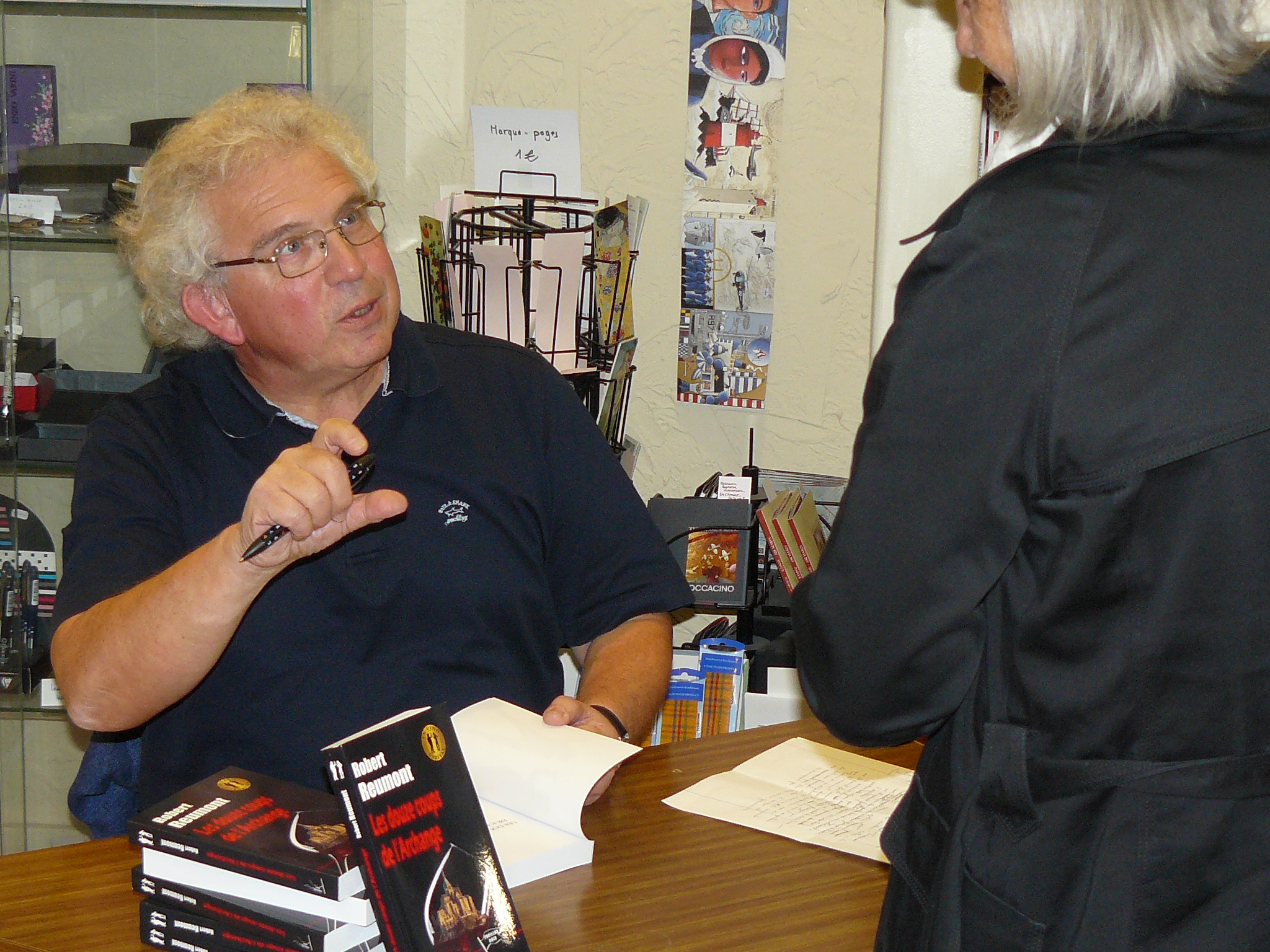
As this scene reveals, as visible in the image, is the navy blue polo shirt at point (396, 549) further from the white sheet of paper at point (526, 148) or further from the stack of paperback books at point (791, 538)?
the white sheet of paper at point (526, 148)

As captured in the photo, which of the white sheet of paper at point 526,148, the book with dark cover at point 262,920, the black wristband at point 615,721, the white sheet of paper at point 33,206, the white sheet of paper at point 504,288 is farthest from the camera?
the white sheet of paper at point 526,148

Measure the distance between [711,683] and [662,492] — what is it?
689mm

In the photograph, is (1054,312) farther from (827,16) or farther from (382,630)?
(827,16)

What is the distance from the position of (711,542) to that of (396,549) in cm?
92

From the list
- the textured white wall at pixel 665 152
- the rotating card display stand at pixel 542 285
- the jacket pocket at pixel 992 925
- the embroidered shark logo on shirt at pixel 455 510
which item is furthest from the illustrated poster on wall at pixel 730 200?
the jacket pocket at pixel 992 925

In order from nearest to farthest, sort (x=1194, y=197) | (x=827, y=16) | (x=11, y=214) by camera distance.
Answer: (x=1194, y=197), (x=11, y=214), (x=827, y=16)

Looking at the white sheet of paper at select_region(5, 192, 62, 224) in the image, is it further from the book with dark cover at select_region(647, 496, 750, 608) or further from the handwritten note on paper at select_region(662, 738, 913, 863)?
the handwritten note on paper at select_region(662, 738, 913, 863)

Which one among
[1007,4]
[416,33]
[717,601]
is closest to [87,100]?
[416,33]

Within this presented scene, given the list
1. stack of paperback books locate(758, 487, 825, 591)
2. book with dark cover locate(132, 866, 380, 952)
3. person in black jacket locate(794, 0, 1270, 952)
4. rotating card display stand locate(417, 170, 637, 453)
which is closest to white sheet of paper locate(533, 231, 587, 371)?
rotating card display stand locate(417, 170, 637, 453)

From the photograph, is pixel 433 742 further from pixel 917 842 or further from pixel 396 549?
pixel 396 549

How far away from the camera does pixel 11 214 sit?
237cm

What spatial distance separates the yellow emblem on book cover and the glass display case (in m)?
1.64

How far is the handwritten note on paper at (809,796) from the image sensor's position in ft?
4.52

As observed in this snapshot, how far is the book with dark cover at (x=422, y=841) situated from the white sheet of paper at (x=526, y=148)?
1973mm
